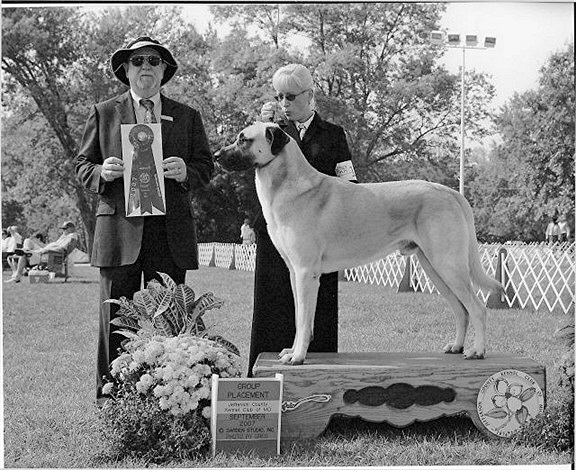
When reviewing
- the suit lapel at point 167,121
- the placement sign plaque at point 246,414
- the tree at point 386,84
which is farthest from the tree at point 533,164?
the placement sign plaque at point 246,414

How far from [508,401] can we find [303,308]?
1.24m

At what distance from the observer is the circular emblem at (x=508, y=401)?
3719 mm

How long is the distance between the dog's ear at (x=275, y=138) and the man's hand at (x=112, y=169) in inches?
34.1

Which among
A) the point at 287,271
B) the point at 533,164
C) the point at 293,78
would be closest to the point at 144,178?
the point at 293,78

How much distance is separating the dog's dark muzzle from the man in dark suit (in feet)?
1.38

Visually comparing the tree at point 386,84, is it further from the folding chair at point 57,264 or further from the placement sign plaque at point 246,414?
the placement sign plaque at point 246,414

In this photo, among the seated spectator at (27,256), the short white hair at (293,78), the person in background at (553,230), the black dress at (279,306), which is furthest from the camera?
the person in background at (553,230)

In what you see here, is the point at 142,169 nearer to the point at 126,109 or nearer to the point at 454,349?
the point at 126,109

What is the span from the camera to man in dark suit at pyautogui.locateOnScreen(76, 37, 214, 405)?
392cm

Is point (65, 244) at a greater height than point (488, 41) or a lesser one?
lesser

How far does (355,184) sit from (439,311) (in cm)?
601

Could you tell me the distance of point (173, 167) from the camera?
3.86 meters

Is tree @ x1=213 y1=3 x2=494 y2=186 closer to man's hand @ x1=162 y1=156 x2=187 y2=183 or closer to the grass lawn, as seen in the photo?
the grass lawn

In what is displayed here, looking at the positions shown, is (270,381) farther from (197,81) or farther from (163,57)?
(197,81)
